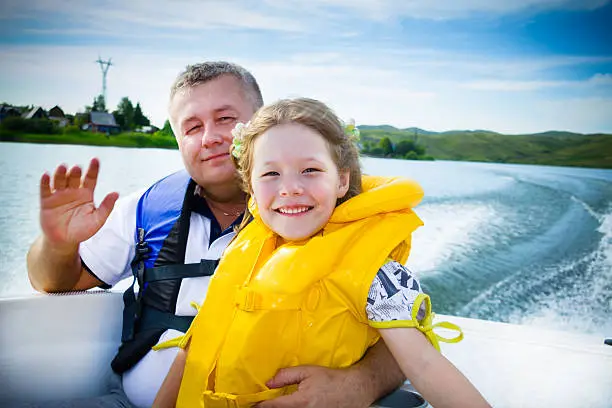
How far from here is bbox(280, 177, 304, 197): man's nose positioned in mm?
1283

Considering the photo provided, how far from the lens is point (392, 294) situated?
3.98 ft

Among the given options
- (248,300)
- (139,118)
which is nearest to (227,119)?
(248,300)

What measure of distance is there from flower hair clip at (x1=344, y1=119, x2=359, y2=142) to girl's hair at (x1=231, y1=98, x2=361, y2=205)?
0.01 m

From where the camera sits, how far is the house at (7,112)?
459 inches

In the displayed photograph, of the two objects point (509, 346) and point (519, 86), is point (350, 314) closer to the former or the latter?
point (509, 346)

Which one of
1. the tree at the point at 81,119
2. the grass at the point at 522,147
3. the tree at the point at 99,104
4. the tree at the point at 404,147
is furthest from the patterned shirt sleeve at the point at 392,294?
the tree at the point at 99,104

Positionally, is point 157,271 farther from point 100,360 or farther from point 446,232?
point 446,232

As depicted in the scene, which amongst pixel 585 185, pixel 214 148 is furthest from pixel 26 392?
pixel 585 185

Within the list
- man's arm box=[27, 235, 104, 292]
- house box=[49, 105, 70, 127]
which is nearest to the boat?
man's arm box=[27, 235, 104, 292]

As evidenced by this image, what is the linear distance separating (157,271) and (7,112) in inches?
480

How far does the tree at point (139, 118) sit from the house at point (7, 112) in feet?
8.07

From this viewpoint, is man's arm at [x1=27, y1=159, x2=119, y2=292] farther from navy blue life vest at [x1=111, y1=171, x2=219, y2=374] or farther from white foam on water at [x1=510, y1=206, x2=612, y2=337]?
white foam on water at [x1=510, y1=206, x2=612, y2=337]

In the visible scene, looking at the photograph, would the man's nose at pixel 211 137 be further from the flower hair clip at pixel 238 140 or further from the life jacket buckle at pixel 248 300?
the life jacket buckle at pixel 248 300

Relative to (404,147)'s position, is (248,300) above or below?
below
